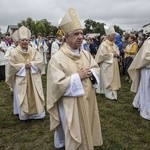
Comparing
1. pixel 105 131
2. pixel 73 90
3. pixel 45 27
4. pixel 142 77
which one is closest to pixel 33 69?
pixel 105 131

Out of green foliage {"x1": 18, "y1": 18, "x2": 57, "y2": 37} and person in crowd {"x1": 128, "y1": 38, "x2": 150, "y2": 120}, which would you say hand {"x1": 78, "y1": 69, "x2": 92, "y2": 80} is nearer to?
person in crowd {"x1": 128, "y1": 38, "x2": 150, "y2": 120}

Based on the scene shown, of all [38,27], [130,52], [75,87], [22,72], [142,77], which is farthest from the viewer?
[38,27]

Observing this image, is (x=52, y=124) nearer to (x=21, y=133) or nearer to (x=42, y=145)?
(x=42, y=145)

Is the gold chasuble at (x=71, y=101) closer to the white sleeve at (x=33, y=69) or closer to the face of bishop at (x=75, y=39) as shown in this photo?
the face of bishop at (x=75, y=39)

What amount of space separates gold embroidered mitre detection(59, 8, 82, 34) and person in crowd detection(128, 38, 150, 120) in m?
2.91

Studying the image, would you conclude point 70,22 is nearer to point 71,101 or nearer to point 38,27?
point 71,101

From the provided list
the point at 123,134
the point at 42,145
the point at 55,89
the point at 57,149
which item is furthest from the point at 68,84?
the point at 123,134

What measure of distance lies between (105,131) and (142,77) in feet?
5.59

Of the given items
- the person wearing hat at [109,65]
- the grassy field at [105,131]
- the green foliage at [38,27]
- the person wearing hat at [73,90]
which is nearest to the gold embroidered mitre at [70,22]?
the person wearing hat at [73,90]

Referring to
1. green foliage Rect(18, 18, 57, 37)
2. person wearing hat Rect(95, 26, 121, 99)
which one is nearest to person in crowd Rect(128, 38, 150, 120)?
person wearing hat Rect(95, 26, 121, 99)

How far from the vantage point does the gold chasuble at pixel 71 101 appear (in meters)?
4.54

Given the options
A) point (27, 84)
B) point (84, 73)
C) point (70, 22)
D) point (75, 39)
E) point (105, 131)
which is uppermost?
point (70, 22)

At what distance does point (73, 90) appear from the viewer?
176 inches

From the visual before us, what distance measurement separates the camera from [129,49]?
13.2m
